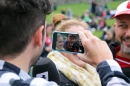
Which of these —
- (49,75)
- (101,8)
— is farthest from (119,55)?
(101,8)

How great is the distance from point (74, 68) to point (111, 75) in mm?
969

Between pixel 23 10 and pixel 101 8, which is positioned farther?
pixel 101 8

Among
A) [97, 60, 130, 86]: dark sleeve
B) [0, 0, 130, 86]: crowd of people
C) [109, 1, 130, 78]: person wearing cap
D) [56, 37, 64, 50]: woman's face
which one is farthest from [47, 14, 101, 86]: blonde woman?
[97, 60, 130, 86]: dark sleeve

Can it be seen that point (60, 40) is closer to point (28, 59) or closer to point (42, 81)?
point (28, 59)

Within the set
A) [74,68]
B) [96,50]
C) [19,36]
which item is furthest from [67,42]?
[74,68]

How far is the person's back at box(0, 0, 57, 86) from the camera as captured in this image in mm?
1253

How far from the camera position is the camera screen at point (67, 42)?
162 cm

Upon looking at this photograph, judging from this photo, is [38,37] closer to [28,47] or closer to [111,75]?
[28,47]

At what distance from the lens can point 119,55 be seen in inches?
94.9

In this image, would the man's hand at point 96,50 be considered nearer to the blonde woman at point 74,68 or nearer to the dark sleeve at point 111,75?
the dark sleeve at point 111,75

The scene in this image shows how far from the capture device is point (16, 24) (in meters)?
1.28

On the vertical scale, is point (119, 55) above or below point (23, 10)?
below

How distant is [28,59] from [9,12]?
0.70 ft

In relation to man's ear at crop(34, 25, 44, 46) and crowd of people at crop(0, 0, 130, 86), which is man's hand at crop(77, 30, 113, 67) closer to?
crowd of people at crop(0, 0, 130, 86)
